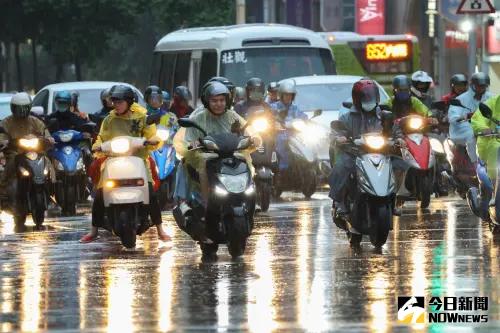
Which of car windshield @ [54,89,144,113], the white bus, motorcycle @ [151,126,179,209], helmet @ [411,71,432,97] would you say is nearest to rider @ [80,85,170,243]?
motorcycle @ [151,126,179,209]

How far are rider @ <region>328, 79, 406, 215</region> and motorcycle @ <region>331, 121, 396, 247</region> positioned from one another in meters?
0.07

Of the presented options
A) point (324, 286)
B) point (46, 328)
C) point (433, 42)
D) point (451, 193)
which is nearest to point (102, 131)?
point (324, 286)

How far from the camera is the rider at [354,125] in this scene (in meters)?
16.7

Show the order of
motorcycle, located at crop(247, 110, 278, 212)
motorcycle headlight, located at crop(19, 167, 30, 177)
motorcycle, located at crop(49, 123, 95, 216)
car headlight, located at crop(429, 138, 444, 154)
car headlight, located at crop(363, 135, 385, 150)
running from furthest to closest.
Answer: car headlight, located at crop(429, 138, 444, 154), motorcycle, located at crop(49, 123, 95, 216), motorcycle, located at crop(247, 110, 278, 212), motorcycle headlight, located at crop(19, 167, 30, 177), car headlight, located at crop(363, 135, 385, 150)

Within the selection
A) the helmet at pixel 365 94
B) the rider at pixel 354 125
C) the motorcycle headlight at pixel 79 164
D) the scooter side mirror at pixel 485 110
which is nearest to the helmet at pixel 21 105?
the motorcycle headlight at pixel 79 164

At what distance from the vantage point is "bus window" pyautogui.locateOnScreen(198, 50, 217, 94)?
1284 inches

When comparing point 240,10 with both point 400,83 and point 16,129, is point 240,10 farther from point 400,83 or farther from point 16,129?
point 16,129

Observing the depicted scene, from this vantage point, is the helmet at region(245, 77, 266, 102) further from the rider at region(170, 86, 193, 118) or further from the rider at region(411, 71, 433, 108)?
the rider at region(411, 71, 433, 108)

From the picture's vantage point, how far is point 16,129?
2066 centimetres

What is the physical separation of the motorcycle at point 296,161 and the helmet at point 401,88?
10.9 feet

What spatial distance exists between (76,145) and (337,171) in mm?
6801

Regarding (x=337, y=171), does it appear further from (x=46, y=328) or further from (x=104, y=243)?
(x=46, y=328)

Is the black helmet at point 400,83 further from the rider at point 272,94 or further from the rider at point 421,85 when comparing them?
the rider at point 272,94

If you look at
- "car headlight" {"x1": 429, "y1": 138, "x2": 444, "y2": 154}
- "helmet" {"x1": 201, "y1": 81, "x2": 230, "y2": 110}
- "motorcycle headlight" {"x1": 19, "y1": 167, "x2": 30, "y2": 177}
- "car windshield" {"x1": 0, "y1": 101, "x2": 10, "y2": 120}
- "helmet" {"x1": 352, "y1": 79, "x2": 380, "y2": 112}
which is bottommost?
"car headlight" {"x1": 429, "y1": 138, "x2": 444, "y2": 154}
